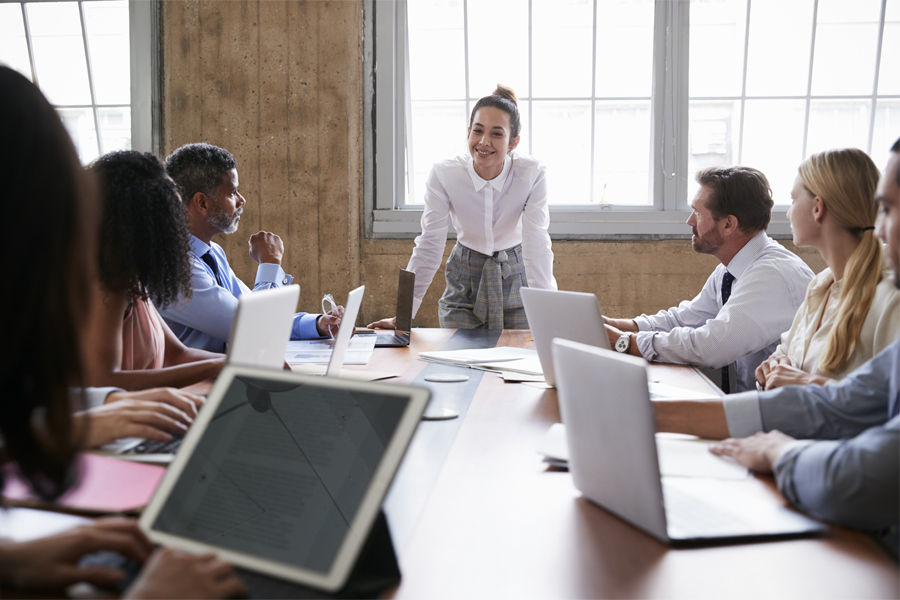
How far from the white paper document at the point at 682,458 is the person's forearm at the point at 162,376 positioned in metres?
0.79

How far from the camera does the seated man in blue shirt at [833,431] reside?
2.85ft

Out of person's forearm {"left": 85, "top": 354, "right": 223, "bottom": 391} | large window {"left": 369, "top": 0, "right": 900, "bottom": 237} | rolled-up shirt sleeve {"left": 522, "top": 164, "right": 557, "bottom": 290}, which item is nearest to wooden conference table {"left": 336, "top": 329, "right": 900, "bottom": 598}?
person's forearm {"left": 85, "top": 354, "right": 223, "bottom": 391}

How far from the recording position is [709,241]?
2.46 m

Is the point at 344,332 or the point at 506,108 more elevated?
the point at 506,108

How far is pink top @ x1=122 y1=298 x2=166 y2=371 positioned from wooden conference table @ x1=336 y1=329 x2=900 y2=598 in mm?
940

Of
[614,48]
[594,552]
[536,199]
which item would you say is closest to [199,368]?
[594,552]

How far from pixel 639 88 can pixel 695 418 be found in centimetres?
300

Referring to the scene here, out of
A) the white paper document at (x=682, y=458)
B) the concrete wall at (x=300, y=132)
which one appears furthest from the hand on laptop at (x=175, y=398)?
the concrete wall at (x=300, y=132)

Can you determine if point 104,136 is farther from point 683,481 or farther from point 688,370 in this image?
point 683,481

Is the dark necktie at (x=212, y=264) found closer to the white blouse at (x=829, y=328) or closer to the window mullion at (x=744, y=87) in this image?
the white blouse at (x=829, y=328)

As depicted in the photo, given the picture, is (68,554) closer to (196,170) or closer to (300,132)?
(196,170)

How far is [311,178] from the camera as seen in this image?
150 inches

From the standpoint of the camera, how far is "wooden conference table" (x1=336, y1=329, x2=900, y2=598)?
74cm

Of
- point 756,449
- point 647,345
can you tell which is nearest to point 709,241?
point 647,345
